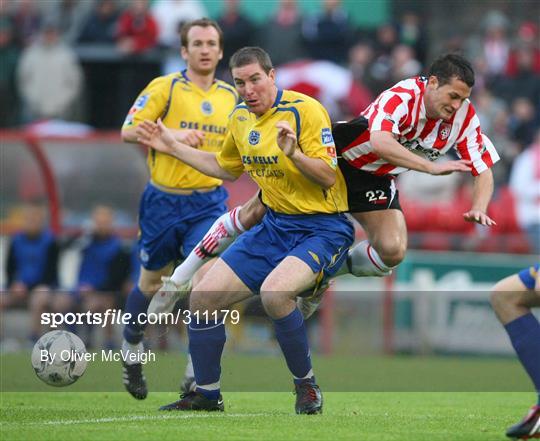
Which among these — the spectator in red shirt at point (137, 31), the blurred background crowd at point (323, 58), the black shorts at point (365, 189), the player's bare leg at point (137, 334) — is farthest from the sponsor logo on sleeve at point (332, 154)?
the spectator in red shirt at point (137, 31)

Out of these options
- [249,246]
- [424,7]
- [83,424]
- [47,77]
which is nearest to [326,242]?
[249,246]

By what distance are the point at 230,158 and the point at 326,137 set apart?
93 cm

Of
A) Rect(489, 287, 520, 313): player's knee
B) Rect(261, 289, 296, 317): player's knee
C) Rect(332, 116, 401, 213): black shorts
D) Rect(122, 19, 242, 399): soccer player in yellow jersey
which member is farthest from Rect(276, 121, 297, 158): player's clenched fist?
Rect(122, 19, 242, 399): soccer player in yellow jersey

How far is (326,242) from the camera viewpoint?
29.0 ft

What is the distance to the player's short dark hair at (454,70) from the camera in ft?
28.7

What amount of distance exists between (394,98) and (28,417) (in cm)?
343

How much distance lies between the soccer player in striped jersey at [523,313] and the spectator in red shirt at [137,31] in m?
14.3

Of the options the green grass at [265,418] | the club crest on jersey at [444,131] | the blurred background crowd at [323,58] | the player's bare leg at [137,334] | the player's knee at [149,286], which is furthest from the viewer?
the blurred background crowd at [323,58]

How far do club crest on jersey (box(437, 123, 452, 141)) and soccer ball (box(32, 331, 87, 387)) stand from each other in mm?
3105

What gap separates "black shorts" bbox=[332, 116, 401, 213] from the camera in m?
9.58

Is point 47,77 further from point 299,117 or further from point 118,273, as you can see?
point 299,117

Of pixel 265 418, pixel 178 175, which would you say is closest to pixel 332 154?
pixel 265 418

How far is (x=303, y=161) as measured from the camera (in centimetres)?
849

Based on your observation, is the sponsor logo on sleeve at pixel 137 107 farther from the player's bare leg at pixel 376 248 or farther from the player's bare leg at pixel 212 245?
the player's bare leg at pixel 376 248
